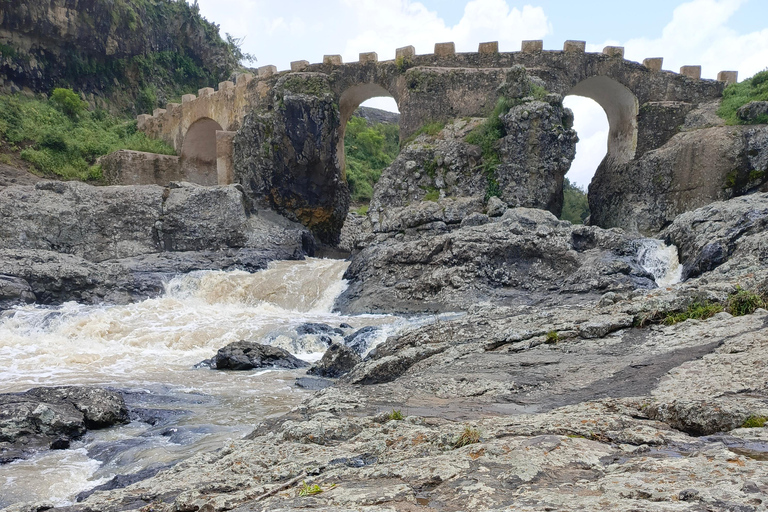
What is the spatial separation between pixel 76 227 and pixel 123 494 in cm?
1844

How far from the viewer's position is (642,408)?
3.30 m

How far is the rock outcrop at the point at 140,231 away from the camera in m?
18.1

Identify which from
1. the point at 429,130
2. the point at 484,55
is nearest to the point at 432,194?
the point at 429,130

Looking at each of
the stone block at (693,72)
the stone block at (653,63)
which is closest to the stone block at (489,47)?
the stone block at (653,63)

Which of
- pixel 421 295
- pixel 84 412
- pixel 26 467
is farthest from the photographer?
pixel 421 295

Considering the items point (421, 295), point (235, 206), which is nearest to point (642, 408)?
point (421, 295)

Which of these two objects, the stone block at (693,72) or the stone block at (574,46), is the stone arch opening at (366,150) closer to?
the stone block at (574,46)

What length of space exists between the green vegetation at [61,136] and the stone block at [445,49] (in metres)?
11.9

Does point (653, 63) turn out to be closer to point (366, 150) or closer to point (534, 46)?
point (534, 46)

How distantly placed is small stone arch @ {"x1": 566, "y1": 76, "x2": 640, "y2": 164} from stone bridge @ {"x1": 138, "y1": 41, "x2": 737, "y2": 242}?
0.04 m

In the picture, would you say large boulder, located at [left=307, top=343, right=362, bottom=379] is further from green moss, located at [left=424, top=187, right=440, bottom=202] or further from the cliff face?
the cliff face

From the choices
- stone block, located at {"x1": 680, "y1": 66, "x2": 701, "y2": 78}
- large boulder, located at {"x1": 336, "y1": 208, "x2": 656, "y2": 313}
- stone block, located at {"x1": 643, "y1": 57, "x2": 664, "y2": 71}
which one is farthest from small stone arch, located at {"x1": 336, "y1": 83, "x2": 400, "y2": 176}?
stone block, located at {"x1": 680, "y1": 66, "x2": 701, "y2": 78}

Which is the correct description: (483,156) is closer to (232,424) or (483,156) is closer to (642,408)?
(232,424)

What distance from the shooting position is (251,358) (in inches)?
404
